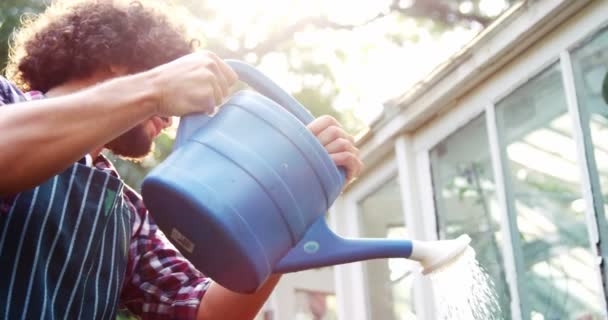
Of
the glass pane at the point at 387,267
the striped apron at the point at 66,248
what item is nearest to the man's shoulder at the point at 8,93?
the striped apron at the point at 66,248

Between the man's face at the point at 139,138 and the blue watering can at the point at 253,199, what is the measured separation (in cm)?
39

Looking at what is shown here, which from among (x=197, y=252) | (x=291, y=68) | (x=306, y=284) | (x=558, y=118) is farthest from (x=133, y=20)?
(x=291, y=68)

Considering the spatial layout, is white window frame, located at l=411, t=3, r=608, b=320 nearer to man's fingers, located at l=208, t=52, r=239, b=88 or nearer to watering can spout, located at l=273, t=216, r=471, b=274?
watering can spout, located at l=273, t=216, r=471, b=274

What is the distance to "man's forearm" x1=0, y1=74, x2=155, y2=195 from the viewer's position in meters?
1.05

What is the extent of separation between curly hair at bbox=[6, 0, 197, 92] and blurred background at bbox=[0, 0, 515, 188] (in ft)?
16.6

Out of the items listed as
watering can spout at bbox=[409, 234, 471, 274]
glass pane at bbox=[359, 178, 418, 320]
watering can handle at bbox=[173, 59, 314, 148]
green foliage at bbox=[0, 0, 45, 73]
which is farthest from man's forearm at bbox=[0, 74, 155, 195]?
green foliage at bbox=[0, 0, 45, 73]

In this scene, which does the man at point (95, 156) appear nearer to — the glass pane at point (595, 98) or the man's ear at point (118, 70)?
the man's ear at point (118, 70)

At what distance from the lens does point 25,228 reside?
4.21 ft

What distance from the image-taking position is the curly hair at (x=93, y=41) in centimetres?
163

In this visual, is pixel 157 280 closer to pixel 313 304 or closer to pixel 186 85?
pixel 186 85

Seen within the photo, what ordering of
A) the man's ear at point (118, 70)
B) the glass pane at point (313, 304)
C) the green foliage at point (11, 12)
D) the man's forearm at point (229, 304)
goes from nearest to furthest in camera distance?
the man's forearm at point (229, 304) < the man's ear at point (118, 70) < the green foliage at point (11, 12) < the glass pane at point (313, 304)

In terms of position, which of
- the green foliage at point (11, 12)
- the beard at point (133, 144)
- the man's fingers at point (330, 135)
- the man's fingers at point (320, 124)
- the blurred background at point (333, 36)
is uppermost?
the blurred background at point (333, 36)

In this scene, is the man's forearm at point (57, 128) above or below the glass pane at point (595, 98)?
below

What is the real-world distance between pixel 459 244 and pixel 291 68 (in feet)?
22.8
